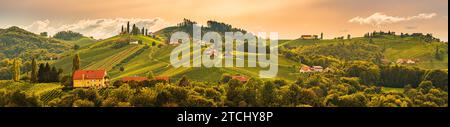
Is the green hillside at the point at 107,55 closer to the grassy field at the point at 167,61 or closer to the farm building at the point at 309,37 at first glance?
the grassy field at the point at 167,61

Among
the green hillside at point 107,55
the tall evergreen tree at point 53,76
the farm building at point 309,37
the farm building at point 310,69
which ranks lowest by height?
the farm building at point 310,69

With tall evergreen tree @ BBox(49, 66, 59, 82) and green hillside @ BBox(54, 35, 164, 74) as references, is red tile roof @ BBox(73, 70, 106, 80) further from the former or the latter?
green hillside @ BBox(54, 35, 164, 74)

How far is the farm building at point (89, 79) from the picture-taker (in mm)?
53938

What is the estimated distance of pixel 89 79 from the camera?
55.3 m

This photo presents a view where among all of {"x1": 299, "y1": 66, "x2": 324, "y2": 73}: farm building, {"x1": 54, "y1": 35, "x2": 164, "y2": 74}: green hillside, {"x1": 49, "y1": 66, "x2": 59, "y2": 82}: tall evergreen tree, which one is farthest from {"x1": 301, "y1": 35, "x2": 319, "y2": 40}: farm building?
{"x1": 49, "y1": 66, "x2": 59, "y2": 82}: tall evergreen tree

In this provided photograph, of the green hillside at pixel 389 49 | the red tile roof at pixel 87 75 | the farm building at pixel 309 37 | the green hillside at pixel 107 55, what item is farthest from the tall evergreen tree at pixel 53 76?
the farm building at pixel 309 37

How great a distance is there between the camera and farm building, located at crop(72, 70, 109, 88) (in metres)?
53.9

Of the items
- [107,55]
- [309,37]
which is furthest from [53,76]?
[309,37]

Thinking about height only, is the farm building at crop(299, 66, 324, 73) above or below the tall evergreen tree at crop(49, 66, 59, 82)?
below

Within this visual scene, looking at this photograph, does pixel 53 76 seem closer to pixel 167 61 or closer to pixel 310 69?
pixel 167 61
